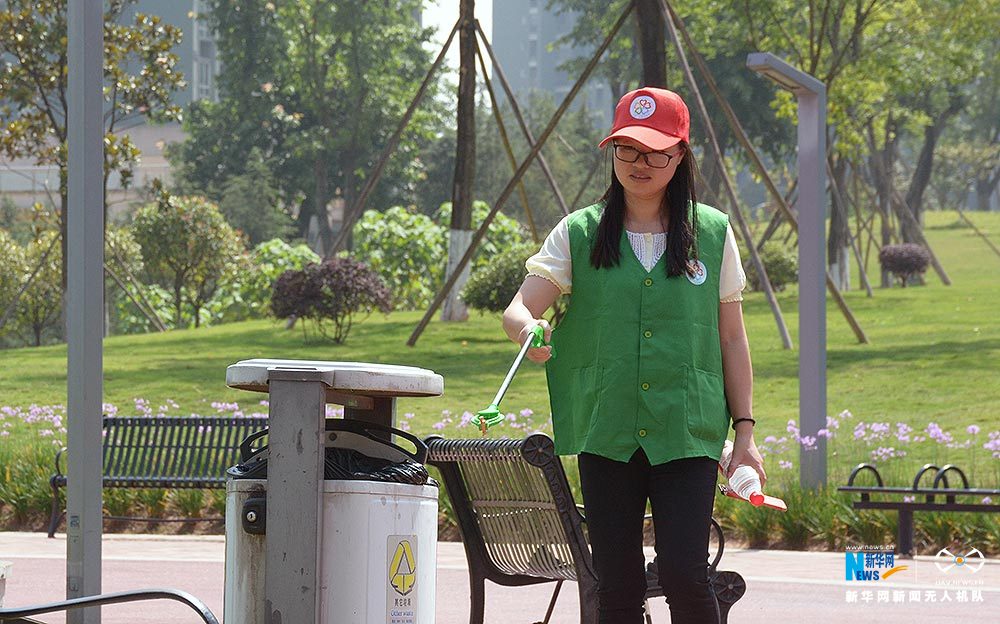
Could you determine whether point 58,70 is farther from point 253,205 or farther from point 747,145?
point 253,205

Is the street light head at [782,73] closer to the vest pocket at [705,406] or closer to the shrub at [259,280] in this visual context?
the vest pocket at [705,406]

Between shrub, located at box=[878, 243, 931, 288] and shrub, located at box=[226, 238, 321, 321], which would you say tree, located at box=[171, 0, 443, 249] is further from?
shrub, located at box=[878, 243, 931, 288]

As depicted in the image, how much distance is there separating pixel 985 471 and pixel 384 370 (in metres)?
9.25

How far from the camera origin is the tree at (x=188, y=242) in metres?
30.7

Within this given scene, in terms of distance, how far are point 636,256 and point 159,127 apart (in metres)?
56.8

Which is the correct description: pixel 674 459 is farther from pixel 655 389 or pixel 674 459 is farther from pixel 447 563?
pixel 447 563

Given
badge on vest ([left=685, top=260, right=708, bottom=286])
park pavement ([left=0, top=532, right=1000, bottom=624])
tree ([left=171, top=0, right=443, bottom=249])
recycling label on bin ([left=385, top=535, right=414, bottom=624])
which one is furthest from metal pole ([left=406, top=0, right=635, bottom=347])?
tree ([left=171, top=0, right=443, bottom=249])

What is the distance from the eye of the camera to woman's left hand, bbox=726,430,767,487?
373cm

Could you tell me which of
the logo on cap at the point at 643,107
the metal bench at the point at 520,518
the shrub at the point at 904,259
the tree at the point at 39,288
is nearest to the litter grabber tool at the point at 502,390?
the logo on cap at the point at 643,107

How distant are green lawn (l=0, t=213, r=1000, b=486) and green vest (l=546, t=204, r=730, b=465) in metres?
10.7

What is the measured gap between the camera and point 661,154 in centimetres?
371

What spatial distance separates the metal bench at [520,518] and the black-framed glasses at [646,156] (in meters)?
0.91

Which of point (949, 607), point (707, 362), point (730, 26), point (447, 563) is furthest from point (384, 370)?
point (730, 26)

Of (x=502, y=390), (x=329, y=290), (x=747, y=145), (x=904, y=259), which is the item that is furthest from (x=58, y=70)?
(x=502, y=390)
